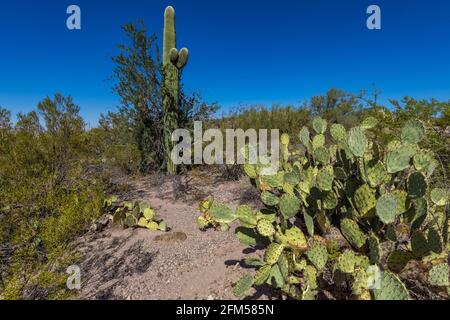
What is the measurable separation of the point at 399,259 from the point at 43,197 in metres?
3.92

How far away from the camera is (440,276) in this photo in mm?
1576

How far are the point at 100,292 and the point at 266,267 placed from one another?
5.12 ft

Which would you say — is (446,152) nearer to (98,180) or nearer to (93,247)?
(93,247)

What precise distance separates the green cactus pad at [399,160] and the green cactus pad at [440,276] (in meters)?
0.67

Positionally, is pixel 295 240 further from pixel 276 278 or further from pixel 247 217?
pixel 247 217

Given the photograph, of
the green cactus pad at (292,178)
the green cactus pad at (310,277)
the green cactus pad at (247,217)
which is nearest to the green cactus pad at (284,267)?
the green cactus pad at (310,277)

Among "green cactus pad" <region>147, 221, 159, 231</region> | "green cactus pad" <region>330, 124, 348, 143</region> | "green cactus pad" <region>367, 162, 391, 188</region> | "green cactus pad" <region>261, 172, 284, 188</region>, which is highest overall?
"green cactus pad" <region>330, 124, 348, 143</region>

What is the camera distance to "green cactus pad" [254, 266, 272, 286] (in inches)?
72.6

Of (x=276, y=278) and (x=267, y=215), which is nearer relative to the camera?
(x=276, y=278)

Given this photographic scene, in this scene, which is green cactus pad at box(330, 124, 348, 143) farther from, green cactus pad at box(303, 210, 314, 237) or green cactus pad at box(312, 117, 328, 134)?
green cactus pad at box(303, 210, 314, 237)

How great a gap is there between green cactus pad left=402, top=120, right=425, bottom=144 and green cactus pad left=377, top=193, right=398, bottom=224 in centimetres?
76

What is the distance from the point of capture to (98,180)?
474 cm

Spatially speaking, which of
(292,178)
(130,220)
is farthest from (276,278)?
(130,220)

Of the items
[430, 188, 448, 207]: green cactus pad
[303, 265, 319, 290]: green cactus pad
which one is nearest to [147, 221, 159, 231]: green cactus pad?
[303, 265, 319, 290]: green cactus pad
